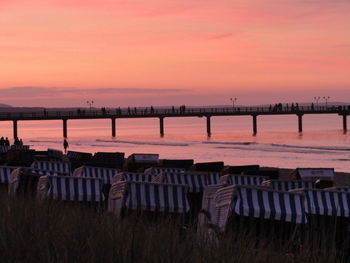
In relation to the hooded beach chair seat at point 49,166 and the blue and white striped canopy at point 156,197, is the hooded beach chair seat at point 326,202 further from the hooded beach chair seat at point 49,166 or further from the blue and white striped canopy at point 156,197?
the hooded beach chair seat at point 49,166

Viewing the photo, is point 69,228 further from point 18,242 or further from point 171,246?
point 171,246

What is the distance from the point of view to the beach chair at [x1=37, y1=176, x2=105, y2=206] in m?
14.6

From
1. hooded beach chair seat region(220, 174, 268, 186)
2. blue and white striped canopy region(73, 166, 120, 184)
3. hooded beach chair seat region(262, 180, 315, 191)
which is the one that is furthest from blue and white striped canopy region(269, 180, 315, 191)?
blue and white striped canopy region(73, 166, 120, 184)

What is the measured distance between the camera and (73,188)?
14703 millimetres

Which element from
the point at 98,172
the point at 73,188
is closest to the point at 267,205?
the point at 73,188

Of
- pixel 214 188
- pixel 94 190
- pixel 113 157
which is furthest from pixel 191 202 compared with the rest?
pixel 113 157

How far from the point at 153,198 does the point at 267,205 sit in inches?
95.3

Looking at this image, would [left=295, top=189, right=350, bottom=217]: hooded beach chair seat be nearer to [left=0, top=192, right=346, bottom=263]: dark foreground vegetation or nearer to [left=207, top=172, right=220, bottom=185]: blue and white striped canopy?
[left=0, top=192, right=346, bottom=263]: dark foreground vegetation

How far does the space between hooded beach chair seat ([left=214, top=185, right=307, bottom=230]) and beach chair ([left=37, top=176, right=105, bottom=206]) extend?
167 inches

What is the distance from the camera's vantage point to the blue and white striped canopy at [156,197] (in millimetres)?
12602

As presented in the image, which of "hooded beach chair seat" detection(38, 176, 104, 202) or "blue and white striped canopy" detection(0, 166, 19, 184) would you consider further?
"blue and white striped canopy" detection(0, 166, 19, 184)

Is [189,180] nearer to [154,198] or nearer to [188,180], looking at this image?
[188,180]

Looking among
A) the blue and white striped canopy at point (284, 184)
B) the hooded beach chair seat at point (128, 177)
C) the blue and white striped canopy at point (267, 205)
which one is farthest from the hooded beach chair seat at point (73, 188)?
the blue and white striped canopy at point (267, 205)

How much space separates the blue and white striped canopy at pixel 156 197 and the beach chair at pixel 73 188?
2.06 meters
